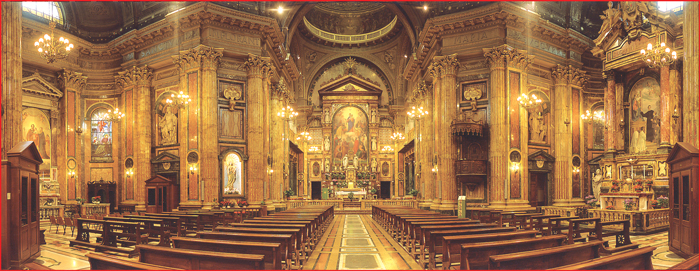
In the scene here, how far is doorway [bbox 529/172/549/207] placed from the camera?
2197 cm

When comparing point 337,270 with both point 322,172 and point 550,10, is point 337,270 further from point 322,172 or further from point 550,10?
point 322,172

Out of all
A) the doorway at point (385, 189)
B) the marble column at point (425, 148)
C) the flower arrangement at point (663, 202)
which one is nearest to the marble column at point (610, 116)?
the flower arrangement at point (663, 202)

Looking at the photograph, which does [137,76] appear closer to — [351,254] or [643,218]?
[351,254]


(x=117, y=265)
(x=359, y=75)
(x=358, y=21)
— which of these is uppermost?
(x=358, y=21)

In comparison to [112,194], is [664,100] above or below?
above

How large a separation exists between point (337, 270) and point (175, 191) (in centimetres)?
1583

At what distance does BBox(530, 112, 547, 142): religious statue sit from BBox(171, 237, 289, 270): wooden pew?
18.2m

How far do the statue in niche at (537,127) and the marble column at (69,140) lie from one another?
2473cm

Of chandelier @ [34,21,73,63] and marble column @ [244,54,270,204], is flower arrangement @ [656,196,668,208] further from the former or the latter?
chandelier @ [34,21,73,63]

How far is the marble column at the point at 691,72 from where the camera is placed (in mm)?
8633

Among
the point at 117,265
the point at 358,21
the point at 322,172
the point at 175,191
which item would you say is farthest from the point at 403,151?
the point at 117,265

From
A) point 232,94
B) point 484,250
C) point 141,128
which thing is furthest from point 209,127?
point 484,250

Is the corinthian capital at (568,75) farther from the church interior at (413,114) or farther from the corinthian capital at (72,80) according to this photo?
the corinthian capital at (72,80)

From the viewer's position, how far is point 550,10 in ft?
73.3
